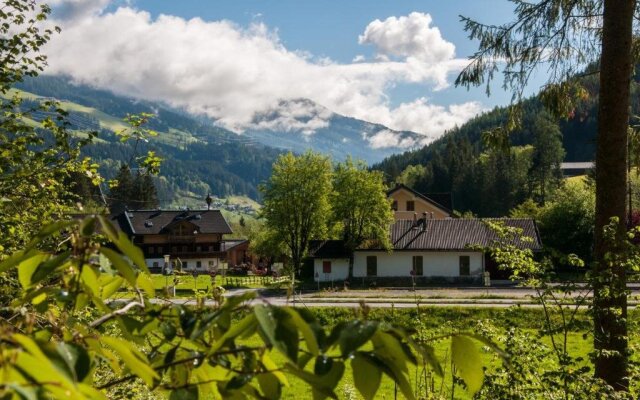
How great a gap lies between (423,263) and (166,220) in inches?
1702

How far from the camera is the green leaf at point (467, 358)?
1.29 metres

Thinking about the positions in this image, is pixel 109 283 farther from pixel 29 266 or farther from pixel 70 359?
pixel 70 359

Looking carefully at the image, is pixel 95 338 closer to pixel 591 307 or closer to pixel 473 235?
pixel 591 307

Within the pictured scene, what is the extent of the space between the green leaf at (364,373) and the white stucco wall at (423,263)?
152 ft

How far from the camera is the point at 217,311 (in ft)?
3.85

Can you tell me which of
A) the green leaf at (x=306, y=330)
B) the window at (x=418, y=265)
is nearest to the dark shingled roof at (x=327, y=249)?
the window at (x=418, y=265)

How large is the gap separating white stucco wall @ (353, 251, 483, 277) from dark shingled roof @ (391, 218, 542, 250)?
25.1 inches

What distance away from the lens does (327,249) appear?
4912 cm

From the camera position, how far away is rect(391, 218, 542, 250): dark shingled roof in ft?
154

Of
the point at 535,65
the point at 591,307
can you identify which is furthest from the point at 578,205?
the point at 591,307

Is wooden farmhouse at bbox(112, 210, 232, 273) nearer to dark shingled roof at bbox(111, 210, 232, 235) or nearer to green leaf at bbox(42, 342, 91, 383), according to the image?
dark shingled roof at bbox(111, 210, 232, 235)

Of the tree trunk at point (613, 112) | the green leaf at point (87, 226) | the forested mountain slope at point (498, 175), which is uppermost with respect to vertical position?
the forested mountain slope at point (498, 175)

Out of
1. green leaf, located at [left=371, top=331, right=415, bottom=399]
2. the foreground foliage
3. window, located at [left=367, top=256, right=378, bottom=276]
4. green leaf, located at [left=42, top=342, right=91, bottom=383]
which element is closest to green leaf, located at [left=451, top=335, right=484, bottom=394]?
the foreground foliage

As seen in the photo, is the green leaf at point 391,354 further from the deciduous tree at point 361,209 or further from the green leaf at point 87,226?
the deciduous tree at point 361,209
